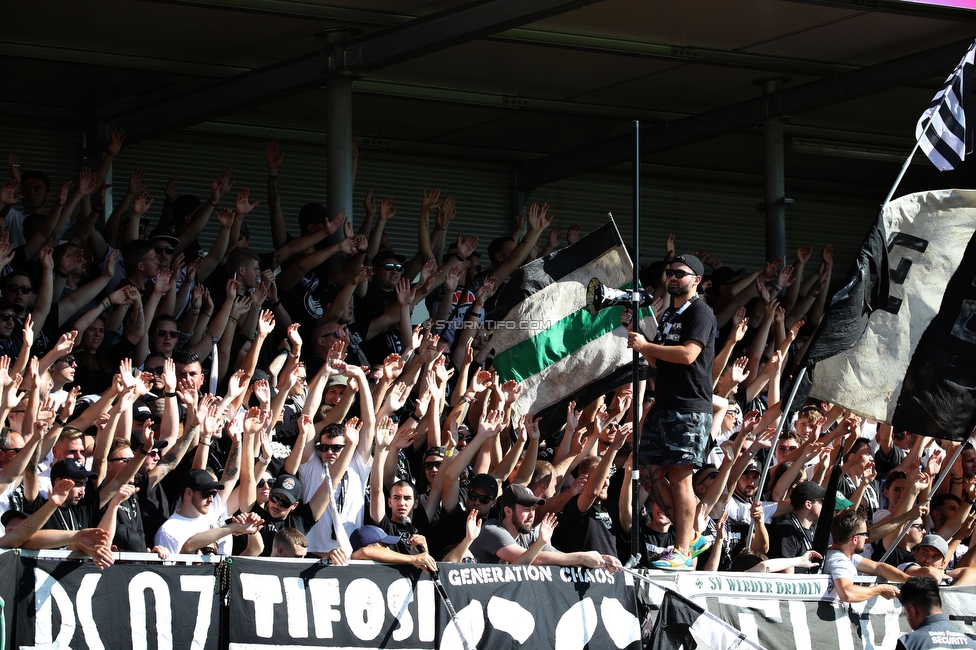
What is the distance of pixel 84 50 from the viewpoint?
13203 mm

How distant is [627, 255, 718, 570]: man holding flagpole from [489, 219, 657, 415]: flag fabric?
887 mm

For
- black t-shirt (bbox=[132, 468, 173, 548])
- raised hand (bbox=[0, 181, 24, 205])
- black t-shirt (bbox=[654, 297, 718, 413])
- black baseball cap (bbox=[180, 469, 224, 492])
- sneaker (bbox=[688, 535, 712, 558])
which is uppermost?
raised hand (bbox=[0, 181, 24, 205])

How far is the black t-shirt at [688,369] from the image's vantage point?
8.62m

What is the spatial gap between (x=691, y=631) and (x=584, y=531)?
5.55 feet

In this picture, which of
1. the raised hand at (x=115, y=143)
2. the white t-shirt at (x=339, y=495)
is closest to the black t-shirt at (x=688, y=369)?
the white t-shirt at (x=339, y=495)

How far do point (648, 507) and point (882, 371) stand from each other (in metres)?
1.77

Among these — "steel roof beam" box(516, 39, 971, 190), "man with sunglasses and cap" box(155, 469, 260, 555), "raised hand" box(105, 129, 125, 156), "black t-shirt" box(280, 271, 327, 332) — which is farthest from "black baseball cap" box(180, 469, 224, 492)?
"steel roof beam" box(516, 39, 971, 190)

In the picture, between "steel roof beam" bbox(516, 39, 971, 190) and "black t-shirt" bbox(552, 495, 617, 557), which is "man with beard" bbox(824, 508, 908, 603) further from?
"steel roof beam" bbox(516, 39, 971, 190)

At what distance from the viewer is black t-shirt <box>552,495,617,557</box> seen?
30.4 ft

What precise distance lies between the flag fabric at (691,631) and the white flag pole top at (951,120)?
375 cm

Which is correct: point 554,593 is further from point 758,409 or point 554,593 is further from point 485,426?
point 758,409

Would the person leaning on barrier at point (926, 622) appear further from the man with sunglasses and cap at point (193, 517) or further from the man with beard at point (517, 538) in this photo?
the man with sunglasses and cap at point (193, 517)

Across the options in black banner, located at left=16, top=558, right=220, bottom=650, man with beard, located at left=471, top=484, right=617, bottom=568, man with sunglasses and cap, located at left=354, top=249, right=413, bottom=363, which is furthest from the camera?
man with sunglasses and cap, located at left=354, top=249, right=413, bottom=363

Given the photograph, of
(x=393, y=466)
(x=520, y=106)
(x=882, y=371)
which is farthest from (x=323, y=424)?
(x=520, y=106)
